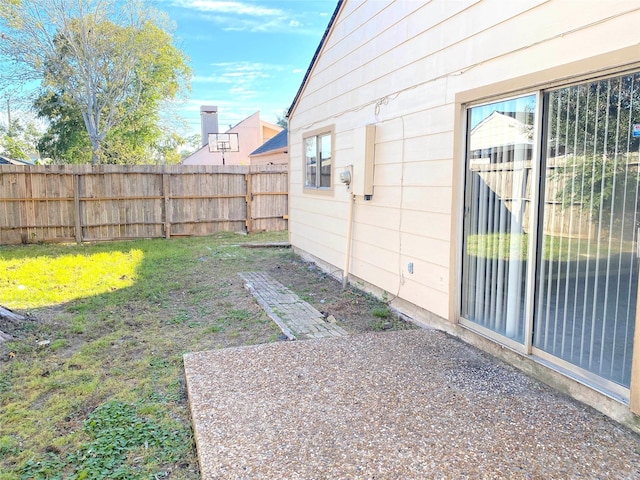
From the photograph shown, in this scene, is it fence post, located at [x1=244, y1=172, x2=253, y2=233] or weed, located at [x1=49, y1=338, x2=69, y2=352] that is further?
fence post, located at [x1=244, y1=172, x2=253, y2=233]

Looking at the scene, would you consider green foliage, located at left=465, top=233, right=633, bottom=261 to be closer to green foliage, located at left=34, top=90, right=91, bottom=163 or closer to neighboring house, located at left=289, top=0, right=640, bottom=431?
neighboring house, located at left=289, top=0, right=640, bottom=431

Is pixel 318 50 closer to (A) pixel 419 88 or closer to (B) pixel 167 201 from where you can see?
(A) pixel 419 88

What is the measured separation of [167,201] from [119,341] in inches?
304

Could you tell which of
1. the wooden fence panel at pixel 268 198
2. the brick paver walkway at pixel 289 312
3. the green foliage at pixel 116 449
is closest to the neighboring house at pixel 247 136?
the wooden fence panel at pixel 268 198

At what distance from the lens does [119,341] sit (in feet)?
14.5

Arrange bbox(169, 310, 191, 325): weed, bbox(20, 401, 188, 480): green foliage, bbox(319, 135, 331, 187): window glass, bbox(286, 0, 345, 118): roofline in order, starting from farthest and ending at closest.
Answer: bbox(319, 135, 331, 187): window glass < bbox(286, 0, 345, 118): roofline < bbox(169, 310, 191, 325): weed < bbox(20, 401, 188, 480): green foliage

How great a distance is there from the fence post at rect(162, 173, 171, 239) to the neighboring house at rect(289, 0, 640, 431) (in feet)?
23.4

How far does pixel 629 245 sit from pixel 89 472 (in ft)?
10.2

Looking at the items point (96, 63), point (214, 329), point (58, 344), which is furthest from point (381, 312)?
point (96, 63)

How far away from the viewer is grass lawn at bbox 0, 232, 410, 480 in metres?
2.55

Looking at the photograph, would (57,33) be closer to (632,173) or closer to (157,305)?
(157,305)

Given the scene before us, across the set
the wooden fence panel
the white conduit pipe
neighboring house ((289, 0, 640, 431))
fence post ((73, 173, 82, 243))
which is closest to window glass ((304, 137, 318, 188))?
the white conduit pipe

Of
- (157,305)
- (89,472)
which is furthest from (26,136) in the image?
(89,472)

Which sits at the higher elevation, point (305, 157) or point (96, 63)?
point (96, 63)
